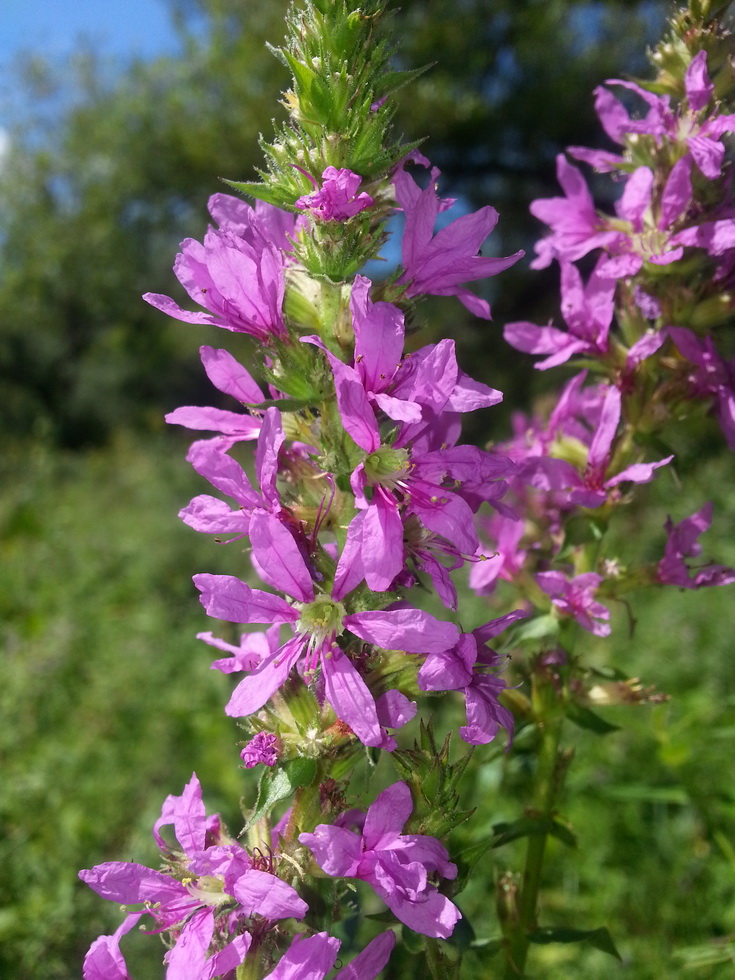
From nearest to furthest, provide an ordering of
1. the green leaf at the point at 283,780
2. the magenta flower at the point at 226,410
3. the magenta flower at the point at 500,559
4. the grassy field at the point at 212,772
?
the green leaf at the point at 283,780
the magenta flower at the point at 226,410
the magenta flower at the point at 500,559
the grassy field at the point at 212,772

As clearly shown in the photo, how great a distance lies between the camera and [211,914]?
4.70ft

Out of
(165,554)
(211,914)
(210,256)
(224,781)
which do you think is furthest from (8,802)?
(165,554)

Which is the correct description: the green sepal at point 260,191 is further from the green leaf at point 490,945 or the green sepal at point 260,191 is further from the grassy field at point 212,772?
the green leaf at point 490,945

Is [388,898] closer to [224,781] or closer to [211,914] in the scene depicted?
[211,914]

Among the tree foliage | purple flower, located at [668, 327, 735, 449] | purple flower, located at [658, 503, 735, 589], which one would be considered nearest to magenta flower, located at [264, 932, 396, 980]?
purple flower, located at [658, 503, 735, 589]

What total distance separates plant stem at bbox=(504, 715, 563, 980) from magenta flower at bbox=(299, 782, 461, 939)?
659 mm

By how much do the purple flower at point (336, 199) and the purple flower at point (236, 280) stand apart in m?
0.14

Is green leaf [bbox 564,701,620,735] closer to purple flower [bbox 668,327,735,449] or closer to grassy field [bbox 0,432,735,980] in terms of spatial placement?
grassy field [bbox 0,432,735,980]

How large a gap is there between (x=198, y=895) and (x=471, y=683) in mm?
664

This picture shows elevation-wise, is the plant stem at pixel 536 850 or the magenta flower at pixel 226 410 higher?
the magenta flower at pixel 226 410

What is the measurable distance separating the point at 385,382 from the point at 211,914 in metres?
1.01

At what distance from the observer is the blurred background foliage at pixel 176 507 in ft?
9.75

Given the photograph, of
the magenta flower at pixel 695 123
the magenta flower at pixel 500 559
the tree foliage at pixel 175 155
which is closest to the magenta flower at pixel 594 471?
the magenta flower at pixel 500 559

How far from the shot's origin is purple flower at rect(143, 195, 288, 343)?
1.49 m
